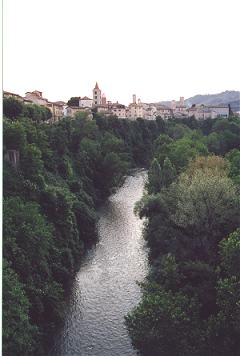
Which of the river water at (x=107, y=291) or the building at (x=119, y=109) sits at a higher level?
the building at (x=119, y=109)

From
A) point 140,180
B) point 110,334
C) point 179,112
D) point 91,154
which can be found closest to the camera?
point 110,334

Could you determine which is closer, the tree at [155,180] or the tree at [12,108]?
the tree at [155,180]

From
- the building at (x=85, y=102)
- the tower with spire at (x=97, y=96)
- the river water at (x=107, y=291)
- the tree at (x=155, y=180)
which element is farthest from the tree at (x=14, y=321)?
the tower with spire at (x=97, y=96)

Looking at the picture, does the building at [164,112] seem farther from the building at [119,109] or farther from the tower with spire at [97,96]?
the tower with spire at [97,96]

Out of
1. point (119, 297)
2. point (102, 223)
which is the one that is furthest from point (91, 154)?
point (119, 297)

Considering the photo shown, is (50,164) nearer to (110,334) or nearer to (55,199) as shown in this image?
(55,199)

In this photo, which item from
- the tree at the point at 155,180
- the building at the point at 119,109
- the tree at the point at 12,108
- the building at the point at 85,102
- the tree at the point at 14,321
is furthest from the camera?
the building at the point at 119,109

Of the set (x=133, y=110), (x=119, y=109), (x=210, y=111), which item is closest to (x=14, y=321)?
(x=119, y=109)
